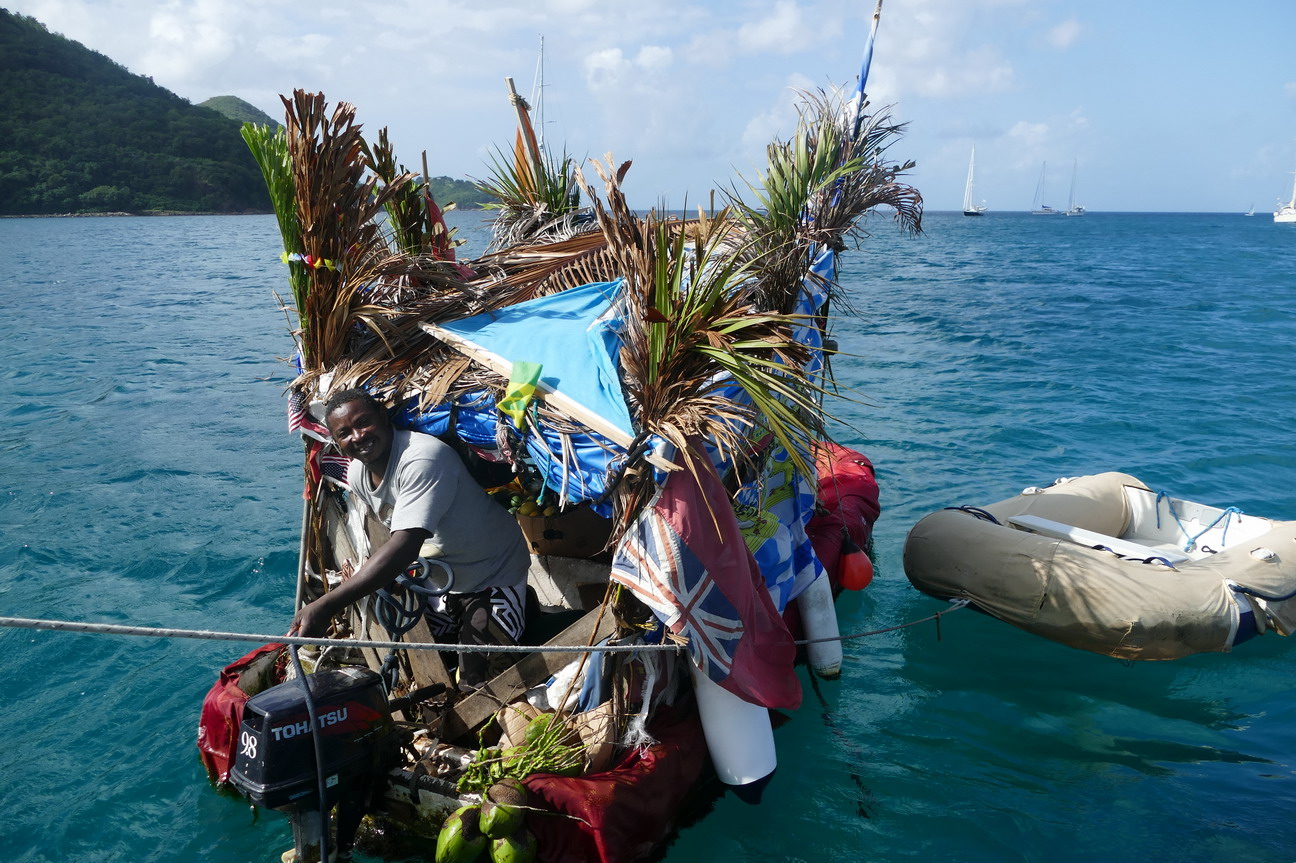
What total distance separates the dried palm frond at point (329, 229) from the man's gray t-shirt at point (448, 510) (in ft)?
2.54

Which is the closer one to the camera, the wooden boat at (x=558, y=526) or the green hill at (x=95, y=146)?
the wooden boat at (x=558, y=526)

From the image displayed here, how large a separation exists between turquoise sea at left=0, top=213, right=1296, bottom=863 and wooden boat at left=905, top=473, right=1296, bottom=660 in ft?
2.02

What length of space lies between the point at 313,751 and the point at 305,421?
1.94 meters

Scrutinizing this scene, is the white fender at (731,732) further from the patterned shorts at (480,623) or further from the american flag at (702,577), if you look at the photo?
the patterned shorts at (480,623)

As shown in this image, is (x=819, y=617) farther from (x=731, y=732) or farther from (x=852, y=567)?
(x=731, y=732)

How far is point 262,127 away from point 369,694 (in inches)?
130

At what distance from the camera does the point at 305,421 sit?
5160 mm

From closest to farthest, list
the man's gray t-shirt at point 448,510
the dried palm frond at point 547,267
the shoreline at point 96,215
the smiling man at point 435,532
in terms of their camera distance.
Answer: the smiling man at point 435,532 → the man's gray t-shirt at point 448,510 → the dried palm frond at point 547,267 → the shoreline at point 96,215

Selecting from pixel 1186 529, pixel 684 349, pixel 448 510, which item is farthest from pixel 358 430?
pixel 1186 529

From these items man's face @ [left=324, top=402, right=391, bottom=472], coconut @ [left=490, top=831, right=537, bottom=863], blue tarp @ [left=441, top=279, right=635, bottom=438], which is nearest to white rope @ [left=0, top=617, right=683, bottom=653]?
coconut @ [left=490, top=831, right=537, bottom=863]

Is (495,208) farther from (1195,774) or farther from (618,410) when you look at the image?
(1195,774)

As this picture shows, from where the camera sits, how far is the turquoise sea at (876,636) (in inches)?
224

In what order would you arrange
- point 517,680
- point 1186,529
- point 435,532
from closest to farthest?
point 435,532
point 517,680
point 1186,529

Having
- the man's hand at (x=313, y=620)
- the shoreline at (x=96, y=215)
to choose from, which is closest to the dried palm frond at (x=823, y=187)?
the man's hand at (x=313, y=620)
